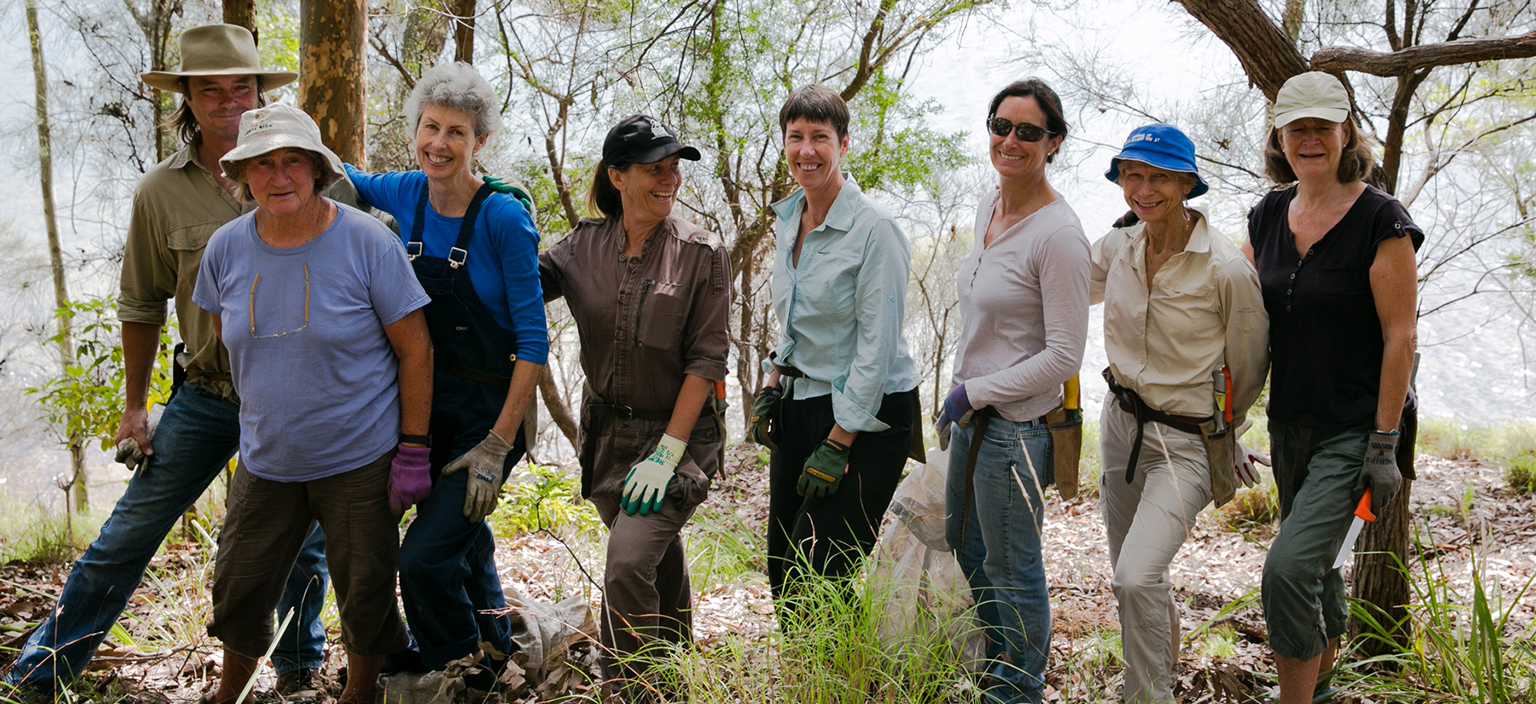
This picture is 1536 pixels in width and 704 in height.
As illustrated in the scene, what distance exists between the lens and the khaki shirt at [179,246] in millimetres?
2680

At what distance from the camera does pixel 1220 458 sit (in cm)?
271

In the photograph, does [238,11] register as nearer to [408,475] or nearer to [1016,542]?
[408,475]

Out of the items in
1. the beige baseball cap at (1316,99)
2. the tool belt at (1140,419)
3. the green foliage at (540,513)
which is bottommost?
the green foliage at (540,513)

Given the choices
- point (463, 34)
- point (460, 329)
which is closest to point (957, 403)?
point (460, 329)

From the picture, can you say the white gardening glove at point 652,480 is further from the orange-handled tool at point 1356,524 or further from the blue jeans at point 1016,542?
the orange-handled tool at point 1356,524

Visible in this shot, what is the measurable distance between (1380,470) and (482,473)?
2.68 m

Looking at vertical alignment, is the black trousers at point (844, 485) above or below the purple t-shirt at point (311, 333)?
below

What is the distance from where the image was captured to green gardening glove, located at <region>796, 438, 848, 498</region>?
9.29ft

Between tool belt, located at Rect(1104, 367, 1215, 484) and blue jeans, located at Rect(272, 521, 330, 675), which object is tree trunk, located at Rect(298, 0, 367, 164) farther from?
tool belt, located at Rect(1104, 367, 1215, 484)

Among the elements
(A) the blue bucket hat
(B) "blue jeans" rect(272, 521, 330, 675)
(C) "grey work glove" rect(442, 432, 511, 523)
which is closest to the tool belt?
(A) the blue bucket hat

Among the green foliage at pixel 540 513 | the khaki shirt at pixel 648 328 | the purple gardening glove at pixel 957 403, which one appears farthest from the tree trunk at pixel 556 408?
the purple gardening glove at pixel 957 403

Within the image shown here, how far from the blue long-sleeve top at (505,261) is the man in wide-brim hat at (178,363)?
667 mm

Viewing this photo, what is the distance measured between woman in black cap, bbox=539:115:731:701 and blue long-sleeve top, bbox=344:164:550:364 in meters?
0.22

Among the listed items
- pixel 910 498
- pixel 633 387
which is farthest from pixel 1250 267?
pixel 633 387
